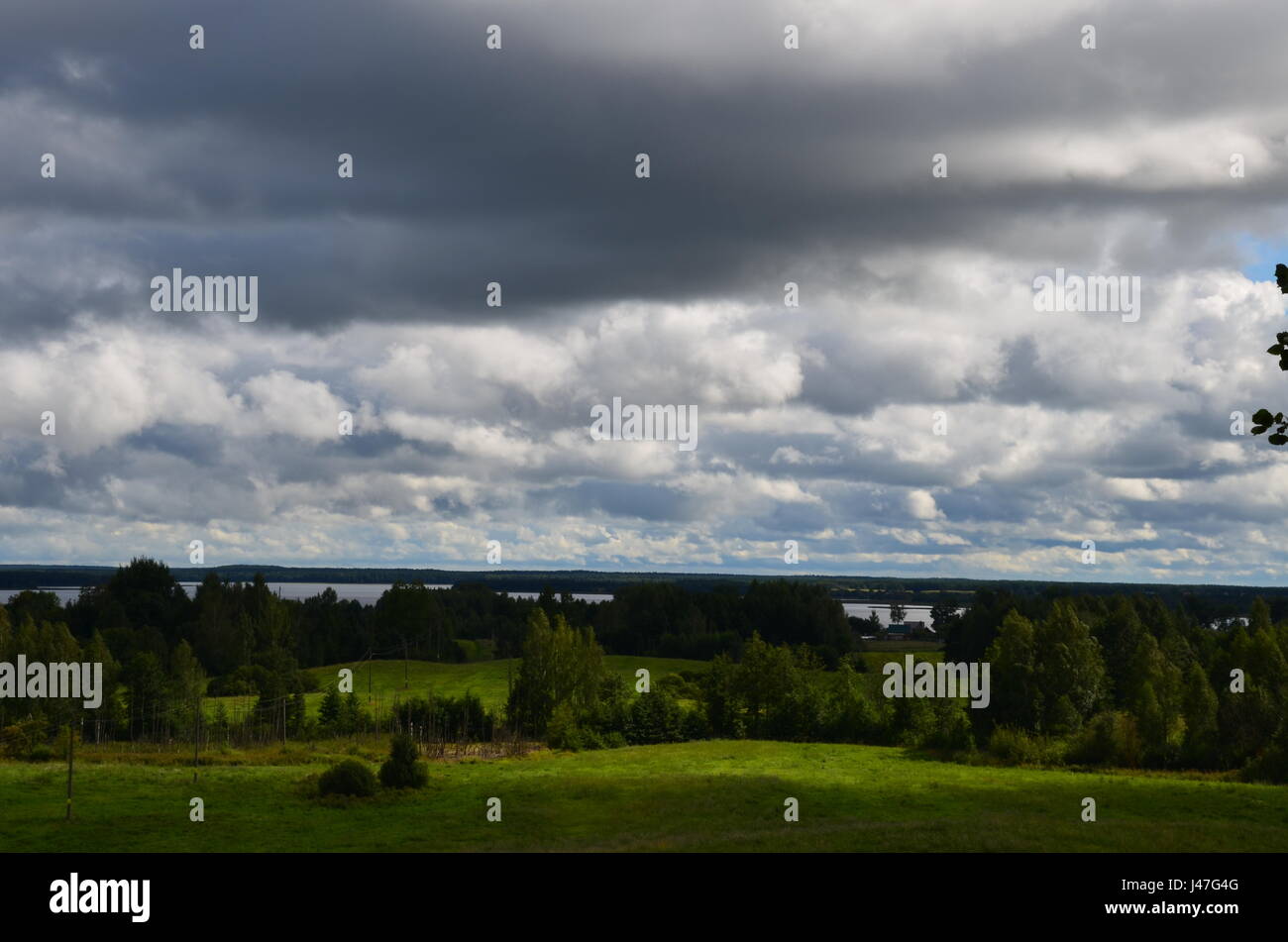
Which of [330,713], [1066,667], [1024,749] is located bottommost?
[1024,749]

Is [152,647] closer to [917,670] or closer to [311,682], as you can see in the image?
[311,682]

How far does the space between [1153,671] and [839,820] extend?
185ft

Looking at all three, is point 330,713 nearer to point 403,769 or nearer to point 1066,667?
point 403,769

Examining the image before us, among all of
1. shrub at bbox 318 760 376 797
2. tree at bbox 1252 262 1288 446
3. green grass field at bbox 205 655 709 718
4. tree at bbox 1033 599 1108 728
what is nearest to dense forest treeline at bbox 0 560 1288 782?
tree at bbox 1033 599 1108 728

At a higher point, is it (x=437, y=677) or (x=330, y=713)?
(x=330, y=713)

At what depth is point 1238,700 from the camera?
9225 cm

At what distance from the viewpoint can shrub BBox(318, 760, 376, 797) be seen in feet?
223

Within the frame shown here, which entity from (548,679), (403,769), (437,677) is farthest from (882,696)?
(437,677)

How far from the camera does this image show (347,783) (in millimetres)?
68312

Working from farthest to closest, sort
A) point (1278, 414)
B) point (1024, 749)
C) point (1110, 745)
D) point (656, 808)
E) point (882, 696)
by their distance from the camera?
1. point (882, 696)
2. point (1024, 749)
3. point (1110, 745)
4. point (656, 808)
5. point (1278, 414)

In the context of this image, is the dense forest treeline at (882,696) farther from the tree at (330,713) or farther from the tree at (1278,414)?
the tree at (1278,414)

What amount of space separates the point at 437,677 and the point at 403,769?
303 feet
